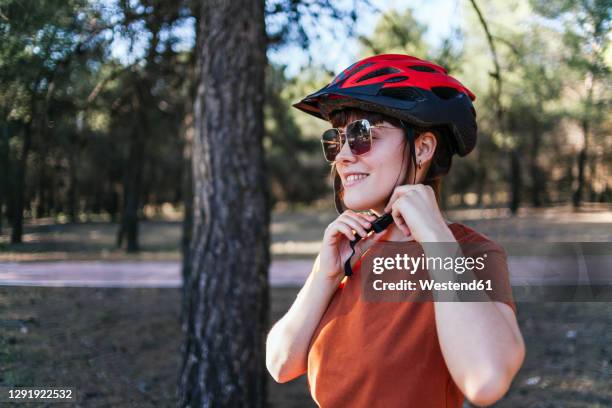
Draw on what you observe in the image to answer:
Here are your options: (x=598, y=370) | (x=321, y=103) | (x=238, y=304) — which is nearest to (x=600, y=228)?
(x=598, y=370)

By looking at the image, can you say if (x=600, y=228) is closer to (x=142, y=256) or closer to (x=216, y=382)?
(x=216, y=382)

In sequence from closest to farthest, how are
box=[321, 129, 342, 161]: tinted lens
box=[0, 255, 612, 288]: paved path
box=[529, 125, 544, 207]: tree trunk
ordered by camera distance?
1. box=[321, 129, 342, 161]: tinted lens
2. box=[0, 255, 612, 288]: paved path
3. box=[529, 125, 544, 207]: tree trunk

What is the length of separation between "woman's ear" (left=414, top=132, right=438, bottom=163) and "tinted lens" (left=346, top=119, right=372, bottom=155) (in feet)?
0.59

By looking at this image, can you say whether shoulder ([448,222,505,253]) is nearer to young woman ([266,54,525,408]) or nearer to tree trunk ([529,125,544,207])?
young woman ([266,54,525,408])

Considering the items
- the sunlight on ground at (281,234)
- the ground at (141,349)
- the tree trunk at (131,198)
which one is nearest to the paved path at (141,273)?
the sunlight on ground at (281,234)

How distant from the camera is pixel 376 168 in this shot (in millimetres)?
1854

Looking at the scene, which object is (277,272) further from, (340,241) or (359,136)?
(359,136)

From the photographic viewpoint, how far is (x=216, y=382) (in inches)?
157

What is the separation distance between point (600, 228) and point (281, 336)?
20.4ft

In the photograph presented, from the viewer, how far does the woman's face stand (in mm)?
1853

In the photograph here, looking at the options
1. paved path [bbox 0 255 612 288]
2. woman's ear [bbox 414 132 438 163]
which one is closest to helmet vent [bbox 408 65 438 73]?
woman's ear [bbox 414 132 438 163]

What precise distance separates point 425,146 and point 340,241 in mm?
442

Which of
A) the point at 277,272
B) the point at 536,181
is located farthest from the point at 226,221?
the point at 536,181

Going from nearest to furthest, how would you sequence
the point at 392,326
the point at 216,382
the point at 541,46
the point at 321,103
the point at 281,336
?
the point at 392,326 → the point at 281,336 → the point at 321,103 → the point at 216,382 → the point at 541,46
